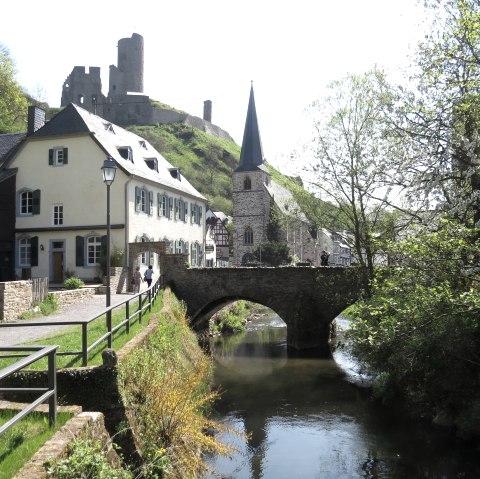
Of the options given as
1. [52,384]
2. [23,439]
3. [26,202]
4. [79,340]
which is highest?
[26,202]

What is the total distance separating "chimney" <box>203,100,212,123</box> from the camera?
367ft

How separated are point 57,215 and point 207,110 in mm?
89123

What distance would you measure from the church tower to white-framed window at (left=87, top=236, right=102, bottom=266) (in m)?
32.8

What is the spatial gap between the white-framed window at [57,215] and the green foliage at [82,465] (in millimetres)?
23074

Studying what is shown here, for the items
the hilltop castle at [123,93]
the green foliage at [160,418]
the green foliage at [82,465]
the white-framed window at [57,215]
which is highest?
the hilltop castle at [123,93]

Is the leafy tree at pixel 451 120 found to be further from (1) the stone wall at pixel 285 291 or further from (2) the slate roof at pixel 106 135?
(2) the slate roof at pixel 106 135

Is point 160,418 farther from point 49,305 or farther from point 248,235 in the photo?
point 248,235

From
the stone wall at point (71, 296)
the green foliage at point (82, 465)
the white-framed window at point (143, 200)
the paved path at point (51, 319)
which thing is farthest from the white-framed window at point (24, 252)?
the green foliage at point (82, 465)

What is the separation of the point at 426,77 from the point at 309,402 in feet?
32.2

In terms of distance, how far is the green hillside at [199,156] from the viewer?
90188mm

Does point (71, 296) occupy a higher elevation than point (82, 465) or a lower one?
higher

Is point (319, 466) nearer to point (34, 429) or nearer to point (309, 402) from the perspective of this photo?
point (309, 402)

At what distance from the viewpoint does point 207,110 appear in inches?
4417

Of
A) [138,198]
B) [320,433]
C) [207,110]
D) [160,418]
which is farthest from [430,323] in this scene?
[207,110]
